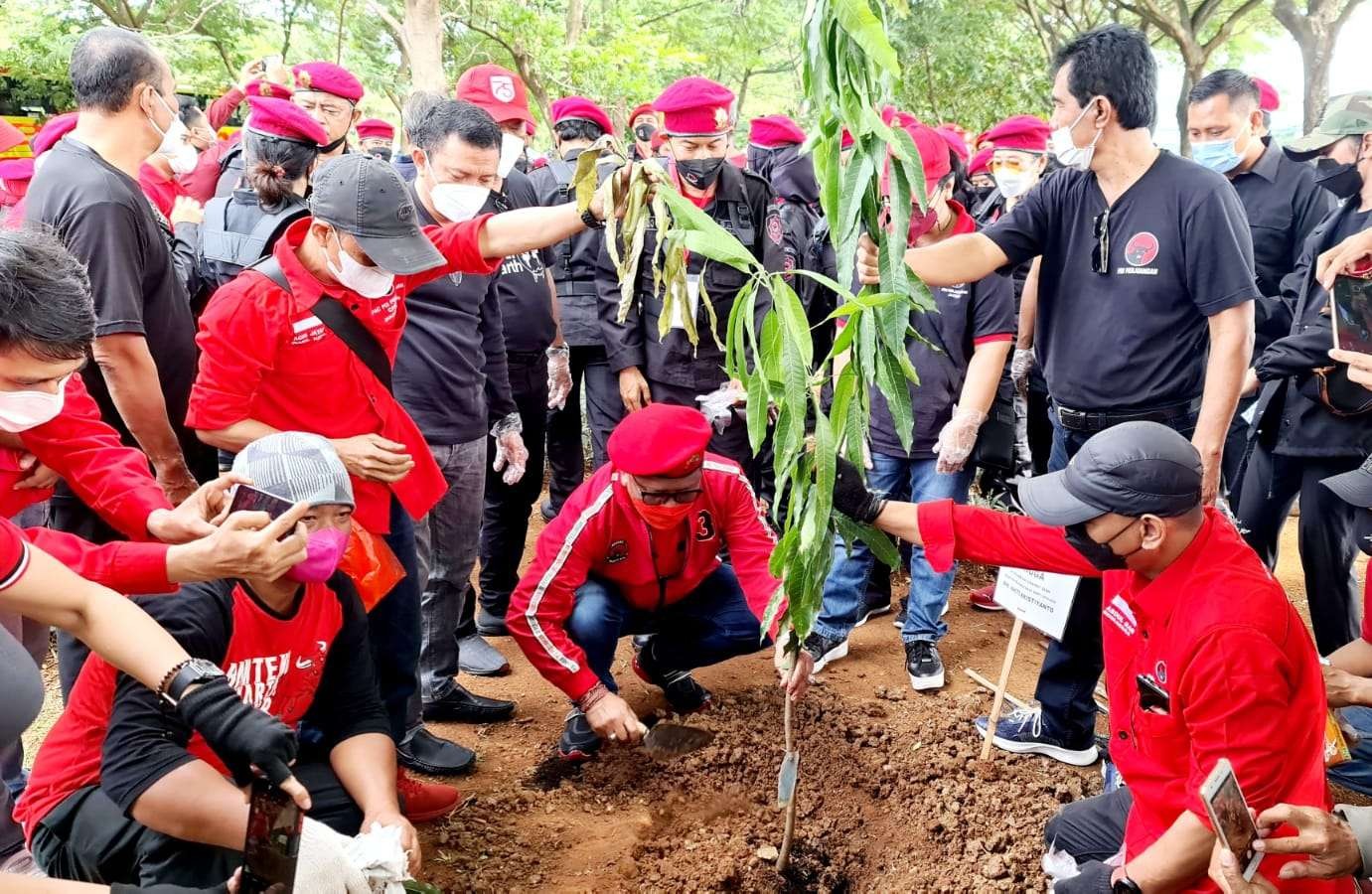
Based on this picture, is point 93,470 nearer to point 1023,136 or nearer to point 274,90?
point 274,90

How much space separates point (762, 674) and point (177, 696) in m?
2.73

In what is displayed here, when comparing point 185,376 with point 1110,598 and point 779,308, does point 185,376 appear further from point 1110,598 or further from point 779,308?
point 1110,598

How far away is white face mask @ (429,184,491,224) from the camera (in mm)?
3463

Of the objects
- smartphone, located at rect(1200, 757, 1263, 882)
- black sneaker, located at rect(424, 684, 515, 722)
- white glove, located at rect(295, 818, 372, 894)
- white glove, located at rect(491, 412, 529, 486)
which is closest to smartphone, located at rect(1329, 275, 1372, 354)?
smartphone, located at rect(1200, 757, 1263, 882)

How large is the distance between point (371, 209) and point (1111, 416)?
7.57 feet

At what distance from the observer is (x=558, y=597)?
11.4 ft

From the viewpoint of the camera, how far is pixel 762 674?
430 centimetres

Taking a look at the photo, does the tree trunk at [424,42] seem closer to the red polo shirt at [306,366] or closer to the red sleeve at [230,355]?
the red polo shirt at [306,366]

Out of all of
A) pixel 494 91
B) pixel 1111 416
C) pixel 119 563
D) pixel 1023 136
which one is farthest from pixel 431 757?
pixel 1023 136

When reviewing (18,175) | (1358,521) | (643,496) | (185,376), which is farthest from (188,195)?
(1358,521)

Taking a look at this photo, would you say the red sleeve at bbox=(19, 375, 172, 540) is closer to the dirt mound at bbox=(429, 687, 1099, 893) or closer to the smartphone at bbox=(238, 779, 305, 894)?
the smartphone at bbox=(238, 779, 305, 894)

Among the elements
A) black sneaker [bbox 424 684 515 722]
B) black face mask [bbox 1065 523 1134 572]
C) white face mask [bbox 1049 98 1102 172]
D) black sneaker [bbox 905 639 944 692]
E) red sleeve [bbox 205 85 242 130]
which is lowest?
black sneaker [bbox 424 684 515 722]

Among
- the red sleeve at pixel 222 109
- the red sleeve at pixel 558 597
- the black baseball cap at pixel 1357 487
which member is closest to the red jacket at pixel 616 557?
the red sleeve at pixel 558 597

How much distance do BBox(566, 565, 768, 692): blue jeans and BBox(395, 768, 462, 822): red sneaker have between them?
659mm
